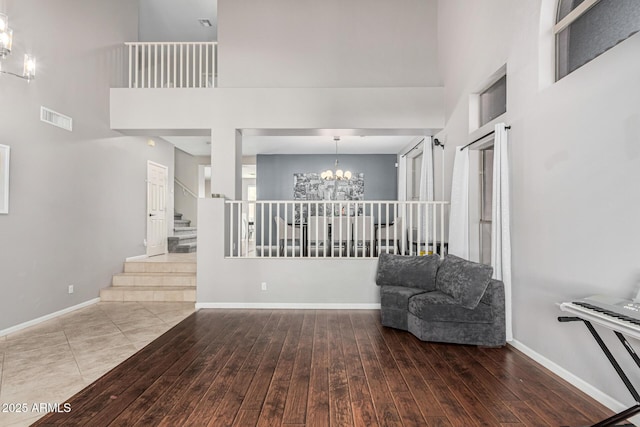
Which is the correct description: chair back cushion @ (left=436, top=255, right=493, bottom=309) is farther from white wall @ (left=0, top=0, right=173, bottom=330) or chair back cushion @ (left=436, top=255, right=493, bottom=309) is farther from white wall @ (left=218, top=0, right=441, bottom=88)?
white wall @ (left=0, top=0, right=173, bottom=330)

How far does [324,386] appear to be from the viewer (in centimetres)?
257

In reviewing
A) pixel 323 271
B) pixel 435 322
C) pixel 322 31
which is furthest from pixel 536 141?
pixel 322 31

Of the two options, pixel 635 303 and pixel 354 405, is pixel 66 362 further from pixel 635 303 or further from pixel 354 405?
pixel 635 303

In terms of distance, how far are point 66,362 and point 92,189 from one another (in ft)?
9.86

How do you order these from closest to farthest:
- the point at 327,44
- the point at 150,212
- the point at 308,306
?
the point at 308,306, the point at 327,44, the point at 150,212

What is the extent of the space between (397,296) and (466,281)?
0.83 metres

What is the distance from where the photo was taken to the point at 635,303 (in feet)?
6.22

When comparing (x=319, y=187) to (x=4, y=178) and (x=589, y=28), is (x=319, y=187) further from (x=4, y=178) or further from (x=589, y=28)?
(x=589, y=28)

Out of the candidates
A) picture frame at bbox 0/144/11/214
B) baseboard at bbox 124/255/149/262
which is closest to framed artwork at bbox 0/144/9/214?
picture frame at bbox 0/144/11/214

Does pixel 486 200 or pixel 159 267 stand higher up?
pixel 486 200

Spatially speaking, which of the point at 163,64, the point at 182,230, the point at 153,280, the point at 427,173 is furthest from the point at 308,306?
the point at 163,64

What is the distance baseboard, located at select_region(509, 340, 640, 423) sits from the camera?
7.33ft

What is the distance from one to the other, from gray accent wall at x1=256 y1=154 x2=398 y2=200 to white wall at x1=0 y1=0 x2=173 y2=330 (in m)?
4.23

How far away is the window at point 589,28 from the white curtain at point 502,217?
29.0 inches
